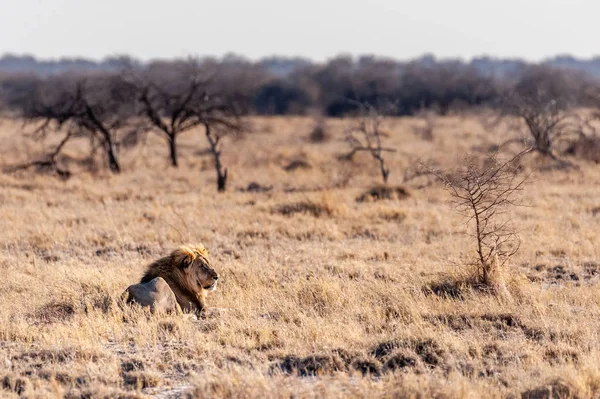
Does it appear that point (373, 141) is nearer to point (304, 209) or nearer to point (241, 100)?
point (241, 100)

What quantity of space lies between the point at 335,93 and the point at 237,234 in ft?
158

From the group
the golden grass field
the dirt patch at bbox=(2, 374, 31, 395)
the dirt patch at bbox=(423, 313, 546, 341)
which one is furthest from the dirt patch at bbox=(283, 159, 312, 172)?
the dirt patch at bbox=(2, 374, 31, 395)

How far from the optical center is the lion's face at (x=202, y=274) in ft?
27.4

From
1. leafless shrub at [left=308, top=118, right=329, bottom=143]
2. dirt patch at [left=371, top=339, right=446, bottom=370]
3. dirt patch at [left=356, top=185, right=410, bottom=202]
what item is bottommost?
dirt patch at [left=371, top=339, right=446, bottom=370]

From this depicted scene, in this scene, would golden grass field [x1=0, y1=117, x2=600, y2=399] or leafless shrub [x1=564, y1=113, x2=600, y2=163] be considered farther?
leafless shrub [x1=564, y1=113, x2=600, y2=163]

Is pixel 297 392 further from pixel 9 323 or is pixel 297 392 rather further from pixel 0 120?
pixel 0 120

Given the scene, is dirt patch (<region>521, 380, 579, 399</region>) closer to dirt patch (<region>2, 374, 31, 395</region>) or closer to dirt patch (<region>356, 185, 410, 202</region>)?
dirt patch (<region>2, 374, 31, 395</region>)

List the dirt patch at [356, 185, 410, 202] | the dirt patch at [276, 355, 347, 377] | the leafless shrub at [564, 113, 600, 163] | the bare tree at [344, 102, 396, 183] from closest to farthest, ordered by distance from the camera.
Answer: the dirt patch at [276, 355, 347, 377], the dirt patch at [356, 185, 410, 202], the bare tree at [344, 102, 396, 183], the leafless shrub at [564, 113, 600, 163]

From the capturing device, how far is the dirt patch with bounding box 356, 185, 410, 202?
658 inches

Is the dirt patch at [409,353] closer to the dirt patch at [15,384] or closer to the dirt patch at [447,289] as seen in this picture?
the dirt patch at [447,289]

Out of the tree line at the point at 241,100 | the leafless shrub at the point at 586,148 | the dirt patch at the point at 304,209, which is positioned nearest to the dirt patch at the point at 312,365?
the dirt patch at the point at 304,209

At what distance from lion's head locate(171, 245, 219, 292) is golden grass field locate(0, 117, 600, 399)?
330 mm

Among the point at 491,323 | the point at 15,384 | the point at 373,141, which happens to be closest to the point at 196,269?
the point at 15,384

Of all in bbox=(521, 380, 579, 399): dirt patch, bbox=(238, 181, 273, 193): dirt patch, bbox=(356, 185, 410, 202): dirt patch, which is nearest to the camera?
bbox=(521, 380, 579, 399): dirt patch
